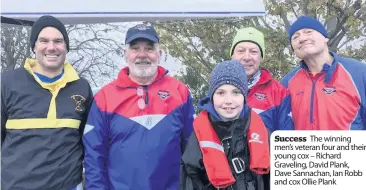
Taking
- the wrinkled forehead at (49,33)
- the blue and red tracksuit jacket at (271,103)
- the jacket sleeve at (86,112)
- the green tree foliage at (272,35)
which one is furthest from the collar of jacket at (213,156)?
the green tree foliage at (272,35)

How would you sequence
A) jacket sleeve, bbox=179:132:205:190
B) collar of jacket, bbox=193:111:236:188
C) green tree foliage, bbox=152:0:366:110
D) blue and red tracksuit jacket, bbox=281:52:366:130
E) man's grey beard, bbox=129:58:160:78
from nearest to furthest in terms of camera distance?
collar of jacket, bbox=193:111:236:188 < jacket sleeve, bbox=179:132:205:190 < man's grey beard, bbox=129:58:160:78 < blue and red tracksuit jacket, bbox=281:52:366:130 < green tree foliage, bbox=152:0:366:110

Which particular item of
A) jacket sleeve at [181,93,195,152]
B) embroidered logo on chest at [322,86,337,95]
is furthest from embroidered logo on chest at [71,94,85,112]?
embroidered logo on chest at [322,86,337,95]

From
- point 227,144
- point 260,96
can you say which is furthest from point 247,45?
point 227,144

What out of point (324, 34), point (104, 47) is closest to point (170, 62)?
point (104, 47)

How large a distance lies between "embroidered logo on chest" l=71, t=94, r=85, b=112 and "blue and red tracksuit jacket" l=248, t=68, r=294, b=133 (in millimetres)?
1052

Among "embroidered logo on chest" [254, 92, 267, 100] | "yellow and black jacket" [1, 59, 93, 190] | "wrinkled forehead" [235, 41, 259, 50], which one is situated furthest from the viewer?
"wrinkled forehead" [235, 41, 259, 50]

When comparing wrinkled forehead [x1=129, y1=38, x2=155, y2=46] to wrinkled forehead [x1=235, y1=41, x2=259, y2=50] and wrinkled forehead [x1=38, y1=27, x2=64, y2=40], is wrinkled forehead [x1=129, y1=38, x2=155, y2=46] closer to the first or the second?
Result: wrinkled forehead [x1=38, y1=27, x2=64, y2=40]

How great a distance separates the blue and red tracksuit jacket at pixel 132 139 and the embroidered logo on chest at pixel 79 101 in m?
0.10

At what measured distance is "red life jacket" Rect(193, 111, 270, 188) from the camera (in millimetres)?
2326

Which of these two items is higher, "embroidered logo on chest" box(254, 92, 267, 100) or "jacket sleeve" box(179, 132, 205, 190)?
"embroidered logo on chest" box(254, 92, 267, 100)

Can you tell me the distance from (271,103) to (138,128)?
2.88 feet

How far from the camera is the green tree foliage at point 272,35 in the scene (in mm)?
6797

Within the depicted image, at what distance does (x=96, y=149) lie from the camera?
2.70 metres

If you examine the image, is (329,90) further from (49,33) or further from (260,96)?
(49,33)
